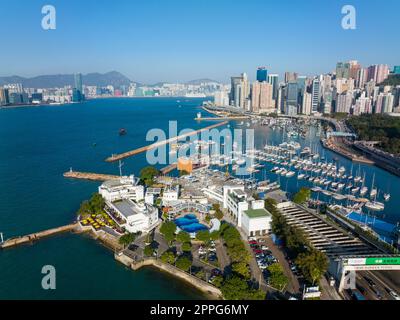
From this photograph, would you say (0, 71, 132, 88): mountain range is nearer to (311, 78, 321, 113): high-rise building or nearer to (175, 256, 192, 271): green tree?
(311, 78, 321, 113): high-rise building

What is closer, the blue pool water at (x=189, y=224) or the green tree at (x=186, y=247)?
the green tree at (x=186, y=247)

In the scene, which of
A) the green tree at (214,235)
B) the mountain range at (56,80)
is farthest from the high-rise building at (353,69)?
the mountain range at (56,80)

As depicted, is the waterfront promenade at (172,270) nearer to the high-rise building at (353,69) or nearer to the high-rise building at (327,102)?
the high-rise building at (327,102)

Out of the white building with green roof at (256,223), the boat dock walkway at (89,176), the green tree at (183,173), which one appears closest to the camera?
the white building with green roof at (256,223)

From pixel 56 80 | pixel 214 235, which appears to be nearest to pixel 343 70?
pixel 214 235

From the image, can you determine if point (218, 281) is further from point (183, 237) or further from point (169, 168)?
point (169, 168)

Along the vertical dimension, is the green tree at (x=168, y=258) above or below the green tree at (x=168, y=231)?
below

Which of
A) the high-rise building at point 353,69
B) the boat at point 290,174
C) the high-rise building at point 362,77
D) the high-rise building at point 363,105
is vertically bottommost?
the boat at point 290,174
